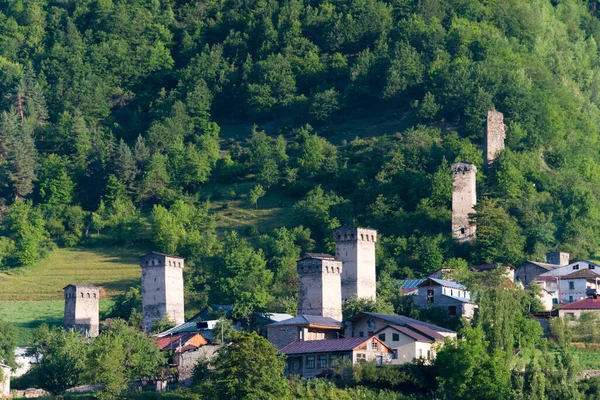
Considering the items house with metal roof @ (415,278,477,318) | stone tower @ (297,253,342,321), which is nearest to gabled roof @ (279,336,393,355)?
stone tower @ (297,253,342,321)

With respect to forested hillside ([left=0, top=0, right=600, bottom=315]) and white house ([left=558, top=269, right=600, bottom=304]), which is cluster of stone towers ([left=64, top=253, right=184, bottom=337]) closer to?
forested hillside ([left=0, top=0, right=600, bottom=315])

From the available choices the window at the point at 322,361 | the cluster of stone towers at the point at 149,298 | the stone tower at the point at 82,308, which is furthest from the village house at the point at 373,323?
the stone tower at the point at 82,308

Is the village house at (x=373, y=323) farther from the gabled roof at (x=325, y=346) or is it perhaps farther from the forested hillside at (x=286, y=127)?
the forested hillside at (x=286, y=127)

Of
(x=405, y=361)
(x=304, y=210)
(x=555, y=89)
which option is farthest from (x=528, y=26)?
(x=405, y=361)

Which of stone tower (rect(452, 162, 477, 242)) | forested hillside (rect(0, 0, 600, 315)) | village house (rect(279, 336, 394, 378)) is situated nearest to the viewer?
village house (rect(279, 336, 394, 378))

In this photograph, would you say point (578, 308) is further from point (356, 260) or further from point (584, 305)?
point (356, 260)

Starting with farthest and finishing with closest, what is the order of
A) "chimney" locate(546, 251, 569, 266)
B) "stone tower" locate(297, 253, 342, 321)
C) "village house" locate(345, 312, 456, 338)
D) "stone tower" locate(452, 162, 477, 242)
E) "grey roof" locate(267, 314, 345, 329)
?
"stone tower" locate(452, 162, 477, 242) → "chimney" locate(546, 251, 569, 266) → "stone tower" locate(297, 253, 342, 321) → "grey roof" locate(267, 314, 345, 329) → "village house" locate(345, 312, 456, 338)

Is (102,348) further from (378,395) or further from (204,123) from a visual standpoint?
(204,123)

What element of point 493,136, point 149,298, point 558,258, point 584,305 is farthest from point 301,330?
point 493,136

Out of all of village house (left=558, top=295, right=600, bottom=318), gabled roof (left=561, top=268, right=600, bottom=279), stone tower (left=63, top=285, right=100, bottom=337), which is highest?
gabled roof (left=561, top=268, right=600, bottom=279)
